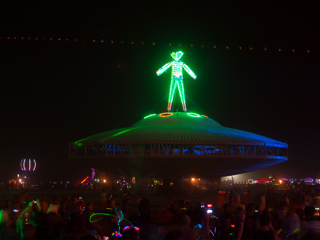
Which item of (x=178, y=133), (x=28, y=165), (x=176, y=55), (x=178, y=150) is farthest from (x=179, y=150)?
(x=28, y=165)

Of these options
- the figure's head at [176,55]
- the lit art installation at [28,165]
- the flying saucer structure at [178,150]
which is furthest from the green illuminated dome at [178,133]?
the lit art installation at [28,165]

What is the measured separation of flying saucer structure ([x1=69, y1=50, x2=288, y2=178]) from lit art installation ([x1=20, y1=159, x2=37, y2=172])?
2702cm

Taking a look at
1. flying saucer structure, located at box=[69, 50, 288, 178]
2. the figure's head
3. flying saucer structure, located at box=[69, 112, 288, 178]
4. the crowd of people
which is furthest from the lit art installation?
the crowd of people

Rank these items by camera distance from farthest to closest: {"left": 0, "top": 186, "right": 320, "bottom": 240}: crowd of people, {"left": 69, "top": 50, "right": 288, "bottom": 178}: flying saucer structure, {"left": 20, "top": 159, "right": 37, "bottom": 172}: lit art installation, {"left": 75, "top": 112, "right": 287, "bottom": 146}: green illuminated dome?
{"left": 20, "top": 159, "right": 37, "bottom": 172}: lit art installation < {"left": 69, "top": 50, "right": 288, "bottom": 178}: flying saucer structure < {"left": 75, "top": 112, "right": 287, "bottom": 146}: green illuminated dome < {"left": 0, "top": 186, "right": 320, "bottom": 240}: crowd of people

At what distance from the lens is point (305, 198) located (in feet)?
64.3

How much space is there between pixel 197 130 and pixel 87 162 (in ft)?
43.1

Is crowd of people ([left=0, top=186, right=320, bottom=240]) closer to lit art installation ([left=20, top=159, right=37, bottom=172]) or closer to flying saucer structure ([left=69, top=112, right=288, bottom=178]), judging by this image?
Result: flying saucer structure ([left=69, top=112, right=288, bottom=178])

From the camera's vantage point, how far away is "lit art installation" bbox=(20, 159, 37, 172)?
8156 cm

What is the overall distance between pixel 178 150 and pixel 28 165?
38.9 meters

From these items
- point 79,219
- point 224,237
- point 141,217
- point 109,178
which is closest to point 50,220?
point 79,219

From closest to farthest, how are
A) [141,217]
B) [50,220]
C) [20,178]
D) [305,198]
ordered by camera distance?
[50,220] → [141,217] → [305,198] → [20,178]

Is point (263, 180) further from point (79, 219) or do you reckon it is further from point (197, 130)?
point (79, 219)

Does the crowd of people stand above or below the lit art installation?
below

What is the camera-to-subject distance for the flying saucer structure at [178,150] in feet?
169
